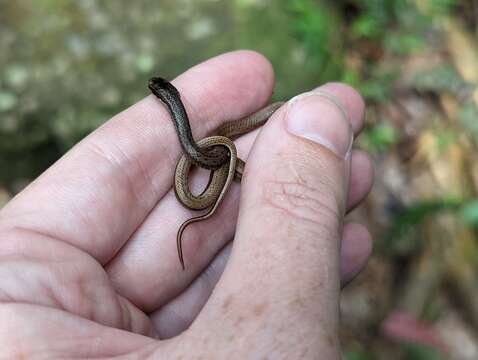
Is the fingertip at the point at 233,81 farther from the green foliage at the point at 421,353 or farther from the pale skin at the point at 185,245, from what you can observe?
the green foliage at the point at 421,353

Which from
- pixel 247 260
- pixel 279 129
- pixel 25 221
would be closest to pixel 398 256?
pixel 279 129

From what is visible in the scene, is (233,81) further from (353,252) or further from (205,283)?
(353,252)

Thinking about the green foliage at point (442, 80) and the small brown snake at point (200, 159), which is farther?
the green foliage at point (442, 80)

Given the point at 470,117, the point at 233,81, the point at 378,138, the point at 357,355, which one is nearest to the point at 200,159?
the point at 233,81

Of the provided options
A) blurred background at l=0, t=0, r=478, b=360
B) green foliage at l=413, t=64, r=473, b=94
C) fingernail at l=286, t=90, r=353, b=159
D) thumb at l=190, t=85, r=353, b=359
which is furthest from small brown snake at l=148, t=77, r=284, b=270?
green foliage at l=413, t=64, r=473, b=94

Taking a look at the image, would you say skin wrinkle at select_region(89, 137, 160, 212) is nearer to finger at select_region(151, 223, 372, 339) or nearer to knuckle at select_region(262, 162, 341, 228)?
finger at select_region(151, 223, 372, 339)

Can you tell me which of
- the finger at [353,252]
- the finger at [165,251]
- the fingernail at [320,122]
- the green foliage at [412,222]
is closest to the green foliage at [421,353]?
the green foliage at [412,222]

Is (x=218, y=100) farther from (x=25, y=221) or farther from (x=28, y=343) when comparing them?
(x=28, y=343)
